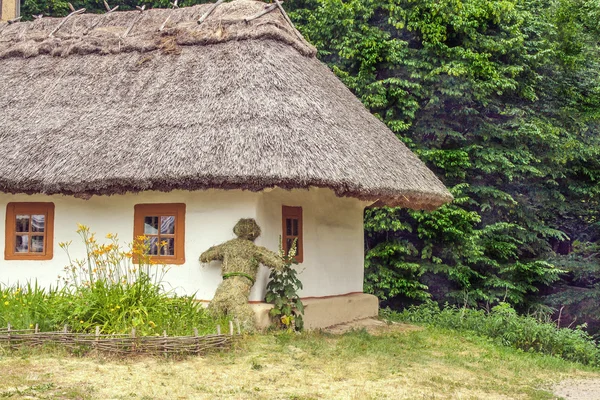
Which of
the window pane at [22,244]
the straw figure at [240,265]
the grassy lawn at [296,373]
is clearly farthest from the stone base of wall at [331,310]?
the window pane at [22,244]

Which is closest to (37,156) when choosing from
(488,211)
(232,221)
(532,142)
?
(232,221)

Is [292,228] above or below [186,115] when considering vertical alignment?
below

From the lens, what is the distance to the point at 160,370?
796 centimetres

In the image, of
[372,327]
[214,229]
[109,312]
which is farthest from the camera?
[372,327]

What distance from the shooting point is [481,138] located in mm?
17625

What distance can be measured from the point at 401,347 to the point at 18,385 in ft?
17.5

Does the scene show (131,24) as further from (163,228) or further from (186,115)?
(163,228)

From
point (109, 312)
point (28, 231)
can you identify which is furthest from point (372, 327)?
point (28, 231)

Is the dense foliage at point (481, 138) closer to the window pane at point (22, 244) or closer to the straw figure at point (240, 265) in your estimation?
the straw figure at point (240, 265)

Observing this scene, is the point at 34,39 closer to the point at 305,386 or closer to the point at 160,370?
Answer: the point at 160,370

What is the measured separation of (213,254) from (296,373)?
9.74ft

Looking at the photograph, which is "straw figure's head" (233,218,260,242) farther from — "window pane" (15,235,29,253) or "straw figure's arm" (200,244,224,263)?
"window pane" (15,235,29,253)

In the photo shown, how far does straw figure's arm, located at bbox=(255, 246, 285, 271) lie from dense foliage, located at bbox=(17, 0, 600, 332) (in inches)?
242

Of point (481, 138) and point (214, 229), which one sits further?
point (481, 138)
